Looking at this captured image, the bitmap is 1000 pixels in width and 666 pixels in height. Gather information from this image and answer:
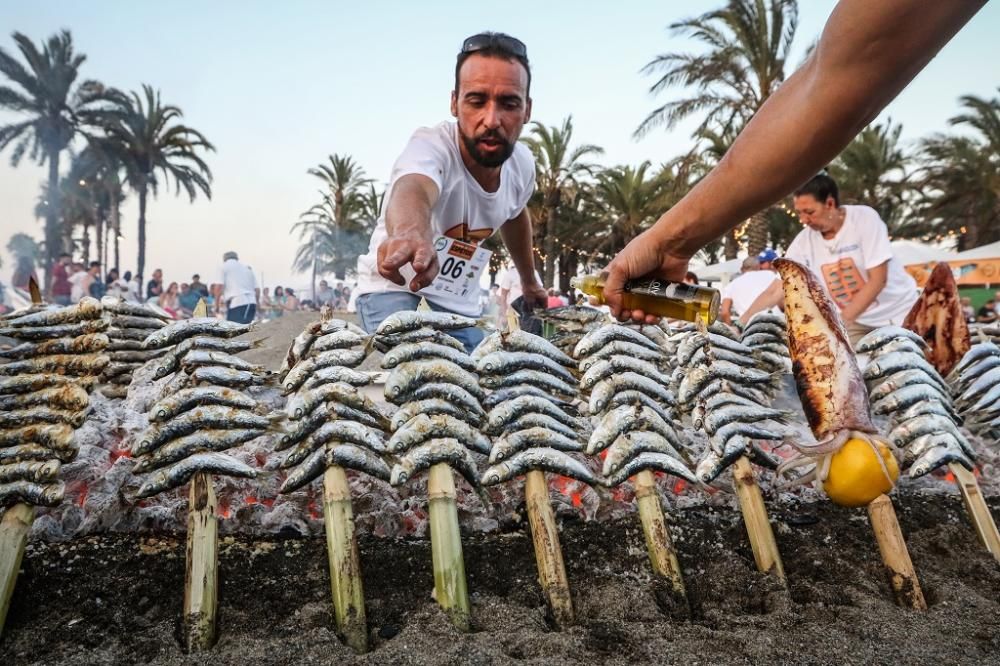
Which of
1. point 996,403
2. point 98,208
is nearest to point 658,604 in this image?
point 996,403

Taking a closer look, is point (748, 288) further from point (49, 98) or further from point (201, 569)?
point (49, 98)

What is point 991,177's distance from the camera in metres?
28.7

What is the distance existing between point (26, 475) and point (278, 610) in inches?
39.8

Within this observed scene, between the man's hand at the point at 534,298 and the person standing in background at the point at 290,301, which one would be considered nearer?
the man's hand at the point at 534,298

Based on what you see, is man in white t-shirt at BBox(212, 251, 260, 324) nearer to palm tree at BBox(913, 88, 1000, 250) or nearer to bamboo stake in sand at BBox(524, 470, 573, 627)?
bamboo stake in sand at BBox(524, 470, 573, 627)

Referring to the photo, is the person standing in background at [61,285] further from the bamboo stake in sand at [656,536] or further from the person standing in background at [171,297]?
the bamboo stake in sand at [656,536]

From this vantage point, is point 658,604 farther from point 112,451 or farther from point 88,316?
point 112,451

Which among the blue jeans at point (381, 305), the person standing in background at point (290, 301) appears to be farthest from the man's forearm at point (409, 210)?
the person standing in background at point (290, 301)

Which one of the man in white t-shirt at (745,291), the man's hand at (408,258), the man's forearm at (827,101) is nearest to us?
the man's forearm at (827,101)

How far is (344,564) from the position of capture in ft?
6.63

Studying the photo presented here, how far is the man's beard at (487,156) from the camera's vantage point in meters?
3.89

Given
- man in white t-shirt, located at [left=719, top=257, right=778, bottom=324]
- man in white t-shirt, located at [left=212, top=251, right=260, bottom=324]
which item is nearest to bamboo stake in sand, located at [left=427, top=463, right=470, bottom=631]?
man in white t-shirt, located at [left=719, top=257, right=778, bottom=324]

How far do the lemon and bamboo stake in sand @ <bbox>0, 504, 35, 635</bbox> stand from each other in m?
2.85

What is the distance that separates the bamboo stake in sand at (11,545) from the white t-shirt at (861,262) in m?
5.44
